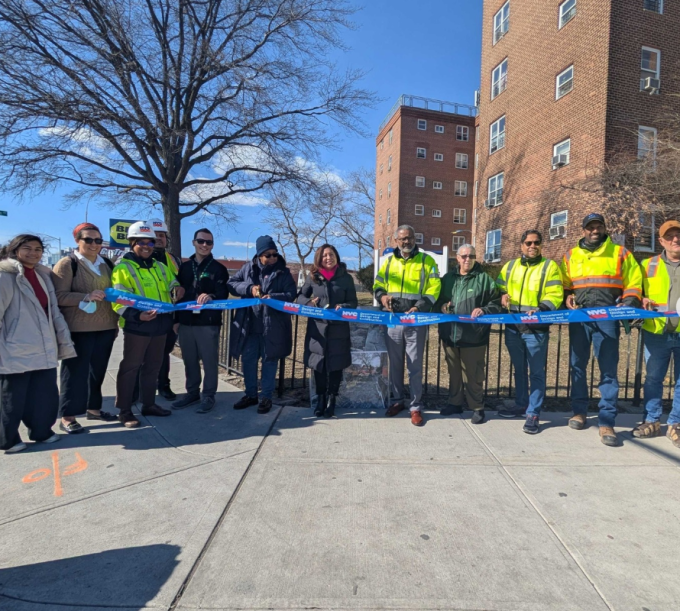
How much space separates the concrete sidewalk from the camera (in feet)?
6.86

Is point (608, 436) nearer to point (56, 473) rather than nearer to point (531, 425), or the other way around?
point (531, 425)

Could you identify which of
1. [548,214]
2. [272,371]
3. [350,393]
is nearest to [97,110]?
[272,371]

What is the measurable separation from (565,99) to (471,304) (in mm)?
14665

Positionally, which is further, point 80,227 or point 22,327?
point 80,227

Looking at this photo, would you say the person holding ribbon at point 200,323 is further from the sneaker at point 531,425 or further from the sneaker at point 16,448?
the sneaker at point 531,425

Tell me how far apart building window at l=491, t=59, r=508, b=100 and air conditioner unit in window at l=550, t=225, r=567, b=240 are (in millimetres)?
7749

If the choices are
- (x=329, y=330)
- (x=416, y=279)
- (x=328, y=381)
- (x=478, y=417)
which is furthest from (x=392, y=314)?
(x=478, y=417)

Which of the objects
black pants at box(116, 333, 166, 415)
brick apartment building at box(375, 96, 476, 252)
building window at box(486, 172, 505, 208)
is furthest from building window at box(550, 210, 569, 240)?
brick apartment building at box(375, 96, 476, 252)

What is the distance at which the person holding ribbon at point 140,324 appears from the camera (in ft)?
13.9

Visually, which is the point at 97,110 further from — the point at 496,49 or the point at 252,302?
the point at 496,49

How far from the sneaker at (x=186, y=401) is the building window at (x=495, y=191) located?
18122 mm

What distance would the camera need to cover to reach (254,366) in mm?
4883

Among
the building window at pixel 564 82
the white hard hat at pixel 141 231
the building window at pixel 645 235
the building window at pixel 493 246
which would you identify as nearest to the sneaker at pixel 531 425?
the white hard hat at pixel 141 231

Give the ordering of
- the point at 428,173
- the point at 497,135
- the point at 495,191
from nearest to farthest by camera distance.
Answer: the point at 497,135, the point at 495,191, the point at 428,173
